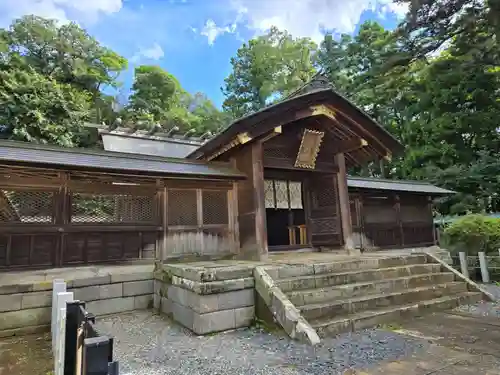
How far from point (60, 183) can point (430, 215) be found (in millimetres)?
12856

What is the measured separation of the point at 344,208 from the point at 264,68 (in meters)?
28.4

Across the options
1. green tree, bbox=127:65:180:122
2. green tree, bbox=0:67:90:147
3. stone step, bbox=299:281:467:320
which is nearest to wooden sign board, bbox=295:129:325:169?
stone step, bbox=299:281:467:320

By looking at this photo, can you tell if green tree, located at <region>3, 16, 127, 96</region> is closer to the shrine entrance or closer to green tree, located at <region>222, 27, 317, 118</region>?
green tree, located at <region>222, 27, 317, 118</region>

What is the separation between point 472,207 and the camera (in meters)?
17.6

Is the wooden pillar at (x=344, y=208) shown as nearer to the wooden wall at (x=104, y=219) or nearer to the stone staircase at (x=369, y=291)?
the stone staircase at (x=369, y=291)

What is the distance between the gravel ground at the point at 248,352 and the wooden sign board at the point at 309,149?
4.91 meters

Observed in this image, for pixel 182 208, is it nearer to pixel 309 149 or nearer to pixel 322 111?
pixel 309 149

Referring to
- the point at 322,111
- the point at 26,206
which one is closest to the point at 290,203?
the point at 322,111

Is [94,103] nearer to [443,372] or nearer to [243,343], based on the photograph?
[243,343]

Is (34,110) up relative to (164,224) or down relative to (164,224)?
up

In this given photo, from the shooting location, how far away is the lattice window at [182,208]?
7840 mm

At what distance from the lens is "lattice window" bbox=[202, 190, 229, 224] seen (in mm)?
8273

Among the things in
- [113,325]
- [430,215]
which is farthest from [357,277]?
[430,215]

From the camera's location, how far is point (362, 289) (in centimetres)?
609
